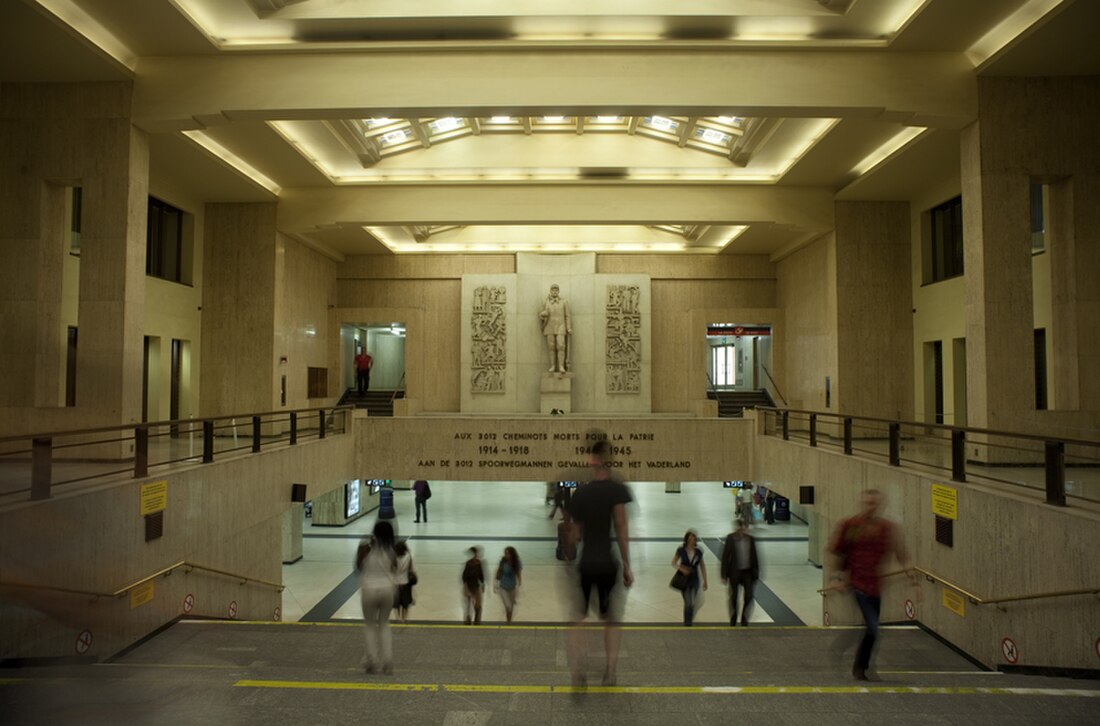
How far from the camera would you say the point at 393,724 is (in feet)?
Result: 11.2

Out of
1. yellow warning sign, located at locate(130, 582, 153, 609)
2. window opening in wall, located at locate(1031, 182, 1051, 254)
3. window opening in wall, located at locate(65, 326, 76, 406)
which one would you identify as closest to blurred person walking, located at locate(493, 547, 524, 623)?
yellow warning sign, located at locate(130, 582, 153, 609)

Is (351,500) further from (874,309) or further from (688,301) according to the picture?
(874,309)

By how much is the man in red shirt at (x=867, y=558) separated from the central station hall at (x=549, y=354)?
3 cm

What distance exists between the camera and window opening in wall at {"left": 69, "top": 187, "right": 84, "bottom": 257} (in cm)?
1152

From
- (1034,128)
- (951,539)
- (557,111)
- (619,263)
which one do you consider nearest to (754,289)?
(619,263)

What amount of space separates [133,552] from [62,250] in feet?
17.6

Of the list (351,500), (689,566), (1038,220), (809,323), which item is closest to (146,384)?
(351,500)

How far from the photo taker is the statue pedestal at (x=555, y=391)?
19.7m

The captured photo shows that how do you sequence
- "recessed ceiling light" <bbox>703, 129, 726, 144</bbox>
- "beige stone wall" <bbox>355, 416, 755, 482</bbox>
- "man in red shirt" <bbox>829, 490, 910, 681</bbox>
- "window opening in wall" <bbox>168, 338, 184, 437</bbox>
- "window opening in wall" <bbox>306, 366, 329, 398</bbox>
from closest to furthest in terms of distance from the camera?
"man in red shirt" <bbox>829, 490, 910, 681</bbox> < "recessed ceiling light" <bbox>703, 129, 726, 144</bbox> < "window opening in wall" <bbox>168, 338, 184, 437</bbox> < "beige stone wall" <bbox>355, 416, 755, 482</bbox> < "window opening in wall" <bbox>306, 366, 329, 398</bbox>

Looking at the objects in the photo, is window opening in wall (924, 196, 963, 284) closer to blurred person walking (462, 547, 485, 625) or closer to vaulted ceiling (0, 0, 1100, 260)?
vaulted ceiling (0, 0, 1100, 260)

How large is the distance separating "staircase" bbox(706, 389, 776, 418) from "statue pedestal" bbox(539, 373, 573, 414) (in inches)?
183

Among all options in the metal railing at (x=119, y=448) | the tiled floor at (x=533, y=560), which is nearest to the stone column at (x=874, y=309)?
the tiled floor at (x=533, y=560)

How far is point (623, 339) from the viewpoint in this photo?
67.1ft

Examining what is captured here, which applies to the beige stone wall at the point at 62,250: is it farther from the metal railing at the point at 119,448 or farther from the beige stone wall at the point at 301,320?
the beige stone wall at the point at 301,320
